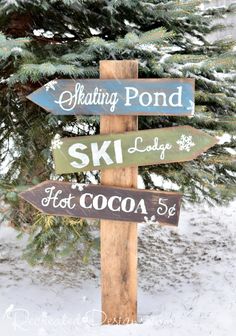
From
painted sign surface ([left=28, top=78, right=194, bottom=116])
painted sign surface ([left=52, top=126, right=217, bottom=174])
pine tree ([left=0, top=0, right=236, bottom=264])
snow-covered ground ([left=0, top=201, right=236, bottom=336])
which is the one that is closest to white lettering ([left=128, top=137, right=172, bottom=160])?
painted sign surface ([left=52, top=126, right=217, bottom=174])

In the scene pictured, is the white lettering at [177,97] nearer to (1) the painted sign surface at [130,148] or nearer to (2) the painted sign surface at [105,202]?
(1) the painted sign surface at [130,148]

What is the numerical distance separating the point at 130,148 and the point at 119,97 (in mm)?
369

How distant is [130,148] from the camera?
3.02m

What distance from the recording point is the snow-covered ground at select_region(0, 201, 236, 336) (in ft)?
11.2

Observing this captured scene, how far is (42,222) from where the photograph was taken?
371cm

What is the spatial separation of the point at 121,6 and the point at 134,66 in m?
1.12

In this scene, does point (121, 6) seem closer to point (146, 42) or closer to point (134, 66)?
point (146, 42)

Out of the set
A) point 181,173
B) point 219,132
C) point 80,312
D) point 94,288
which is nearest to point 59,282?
point 94,288

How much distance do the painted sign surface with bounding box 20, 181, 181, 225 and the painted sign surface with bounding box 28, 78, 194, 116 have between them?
0.56 metres

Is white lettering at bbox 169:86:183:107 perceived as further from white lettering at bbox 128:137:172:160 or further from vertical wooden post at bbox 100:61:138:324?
vertical wooden post at bbox 100:61:138:324

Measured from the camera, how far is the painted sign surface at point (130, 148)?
9.76 feet

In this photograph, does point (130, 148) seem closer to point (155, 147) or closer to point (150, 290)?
point (155, 147)

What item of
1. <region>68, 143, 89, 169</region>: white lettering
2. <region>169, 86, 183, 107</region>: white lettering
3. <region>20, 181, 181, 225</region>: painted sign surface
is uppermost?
<region>169, 86, 183, 107</region>: white lettering

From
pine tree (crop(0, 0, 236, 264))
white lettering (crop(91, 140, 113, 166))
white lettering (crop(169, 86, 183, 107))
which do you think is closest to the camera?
white lettering (crop(169, 86, 183, 107))
